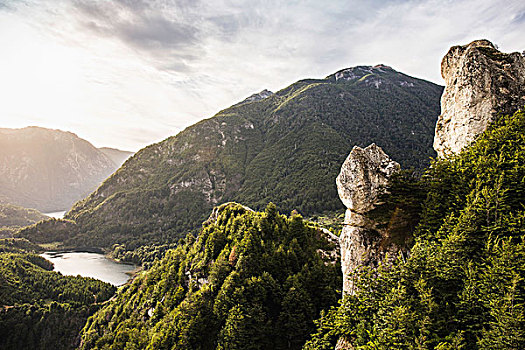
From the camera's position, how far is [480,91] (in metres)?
20.6

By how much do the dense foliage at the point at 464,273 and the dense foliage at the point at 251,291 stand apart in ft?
52.2

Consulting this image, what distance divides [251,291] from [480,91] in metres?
32.1

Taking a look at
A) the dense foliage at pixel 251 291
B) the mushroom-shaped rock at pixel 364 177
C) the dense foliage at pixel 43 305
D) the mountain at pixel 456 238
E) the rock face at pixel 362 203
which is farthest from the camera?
the dense foliage at pixel 43 305

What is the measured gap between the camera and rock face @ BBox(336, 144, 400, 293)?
18973 millimetres

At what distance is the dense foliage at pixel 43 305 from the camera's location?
99.9 metres

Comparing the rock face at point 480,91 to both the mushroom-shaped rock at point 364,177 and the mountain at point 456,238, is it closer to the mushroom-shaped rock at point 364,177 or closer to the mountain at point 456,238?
the mountain at point 456,238

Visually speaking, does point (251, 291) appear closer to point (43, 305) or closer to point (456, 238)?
point (456, 238)

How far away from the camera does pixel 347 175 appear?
2075cm

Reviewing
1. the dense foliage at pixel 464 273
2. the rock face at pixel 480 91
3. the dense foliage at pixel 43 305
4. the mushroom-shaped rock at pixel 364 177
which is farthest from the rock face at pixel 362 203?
the dense foliage at pixel 43 305

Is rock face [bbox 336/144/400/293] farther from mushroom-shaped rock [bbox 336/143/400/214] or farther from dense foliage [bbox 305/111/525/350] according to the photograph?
dense foliage [bbox 305/111/525/350]

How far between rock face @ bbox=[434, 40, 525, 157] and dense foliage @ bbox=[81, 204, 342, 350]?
23.1 metres

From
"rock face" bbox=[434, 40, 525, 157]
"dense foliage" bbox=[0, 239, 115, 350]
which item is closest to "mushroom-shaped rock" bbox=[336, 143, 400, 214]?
"rock face" bbox=[434, 40, 525, 157]

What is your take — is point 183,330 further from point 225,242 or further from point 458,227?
point 458,227

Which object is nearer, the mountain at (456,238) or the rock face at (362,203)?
the mountain at (456,238)
